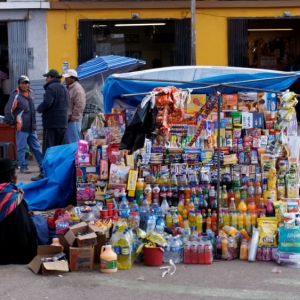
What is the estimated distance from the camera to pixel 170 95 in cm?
746

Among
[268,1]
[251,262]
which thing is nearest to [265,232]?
[251,262]

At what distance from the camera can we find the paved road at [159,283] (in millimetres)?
6230

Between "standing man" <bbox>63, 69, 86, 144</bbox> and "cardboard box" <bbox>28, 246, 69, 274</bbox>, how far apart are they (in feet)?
17.6

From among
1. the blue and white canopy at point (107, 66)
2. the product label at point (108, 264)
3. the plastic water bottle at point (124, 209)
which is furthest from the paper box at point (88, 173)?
the blue and white canopy at point (107, 66)

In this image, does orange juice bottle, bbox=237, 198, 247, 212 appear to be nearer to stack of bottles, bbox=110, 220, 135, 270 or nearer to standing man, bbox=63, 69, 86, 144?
stack of bottles, bbox=110, 220, 135, 270

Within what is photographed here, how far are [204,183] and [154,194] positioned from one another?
2.10 feet

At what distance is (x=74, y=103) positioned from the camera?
12.2 metres

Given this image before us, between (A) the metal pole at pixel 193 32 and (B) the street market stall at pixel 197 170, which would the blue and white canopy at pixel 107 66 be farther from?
(B) the street market stall at pixel 197 170

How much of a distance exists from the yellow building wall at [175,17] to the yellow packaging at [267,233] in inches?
393

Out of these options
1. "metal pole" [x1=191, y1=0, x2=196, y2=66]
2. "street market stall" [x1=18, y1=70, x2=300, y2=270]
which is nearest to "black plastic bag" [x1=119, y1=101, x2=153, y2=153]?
"street market stall" [x1=18, y1=70, x2=300, y2=270]

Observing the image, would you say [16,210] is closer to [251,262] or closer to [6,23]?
[251,262]

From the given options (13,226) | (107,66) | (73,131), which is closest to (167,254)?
(13,226)

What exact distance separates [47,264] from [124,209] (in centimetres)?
125

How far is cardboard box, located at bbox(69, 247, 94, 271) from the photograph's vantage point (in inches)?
272
